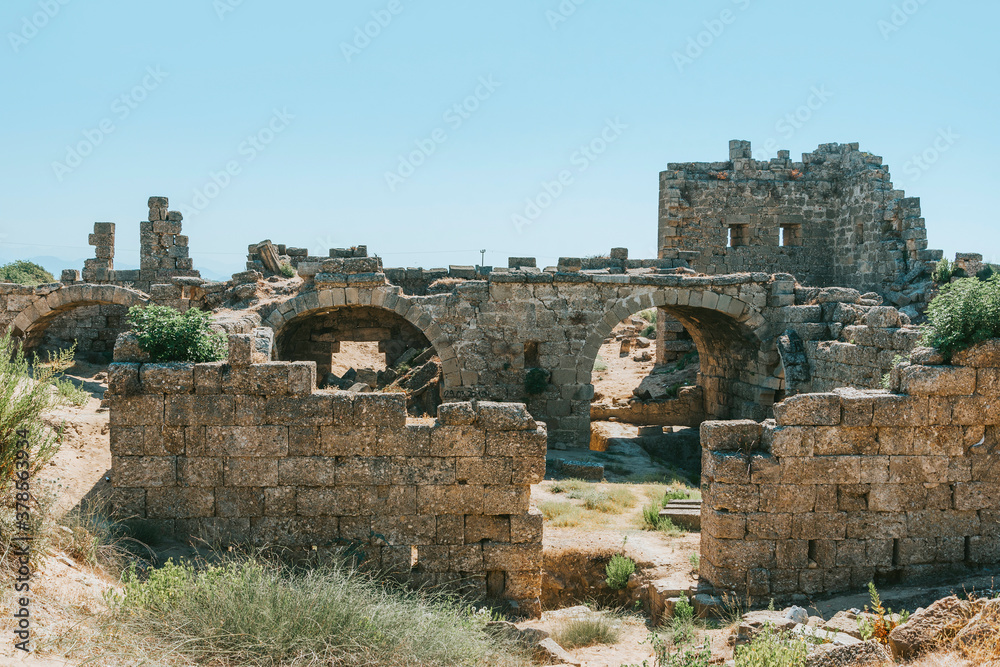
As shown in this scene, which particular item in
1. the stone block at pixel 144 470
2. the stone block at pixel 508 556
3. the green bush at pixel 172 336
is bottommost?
the stone block at pixel 508 556

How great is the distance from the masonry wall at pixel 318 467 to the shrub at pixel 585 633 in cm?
87

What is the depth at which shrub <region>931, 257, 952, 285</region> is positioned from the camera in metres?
15.3

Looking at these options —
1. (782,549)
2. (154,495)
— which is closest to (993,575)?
(782,549)

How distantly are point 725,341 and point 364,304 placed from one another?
816 cm

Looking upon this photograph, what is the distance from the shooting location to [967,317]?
7.09 meters

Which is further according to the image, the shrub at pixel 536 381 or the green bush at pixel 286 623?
the shrub at pixel 536 381

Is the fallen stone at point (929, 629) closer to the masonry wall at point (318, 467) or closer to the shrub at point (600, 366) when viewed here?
the masonry wall at point (318, 467)

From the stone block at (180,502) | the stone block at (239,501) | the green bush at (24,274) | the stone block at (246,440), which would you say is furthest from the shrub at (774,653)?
the green bush at (24,274)

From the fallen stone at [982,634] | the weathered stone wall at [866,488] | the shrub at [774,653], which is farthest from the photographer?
the weathered stone wall at [866,488]

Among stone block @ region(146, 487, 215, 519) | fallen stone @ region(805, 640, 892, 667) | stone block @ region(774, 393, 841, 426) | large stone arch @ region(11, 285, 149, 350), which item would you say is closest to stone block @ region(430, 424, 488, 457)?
stone block @ region(146, 487, 215, 519)

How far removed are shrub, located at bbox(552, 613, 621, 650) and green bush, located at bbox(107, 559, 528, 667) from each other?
3.84ft

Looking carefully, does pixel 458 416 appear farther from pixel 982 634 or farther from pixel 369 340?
pixel 369 340

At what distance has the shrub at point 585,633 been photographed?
7.08m

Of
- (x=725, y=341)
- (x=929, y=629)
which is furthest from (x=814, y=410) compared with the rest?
(x=725, y=341)
